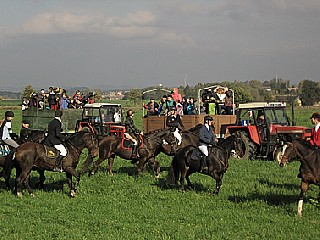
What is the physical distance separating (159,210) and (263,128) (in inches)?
360

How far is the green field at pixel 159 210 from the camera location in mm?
9572

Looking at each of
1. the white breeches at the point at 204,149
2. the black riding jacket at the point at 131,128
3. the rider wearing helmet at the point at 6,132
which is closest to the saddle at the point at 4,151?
the rider wearing helmet at the point at 6,132

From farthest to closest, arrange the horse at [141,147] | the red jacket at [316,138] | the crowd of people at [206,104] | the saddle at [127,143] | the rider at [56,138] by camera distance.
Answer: the crowd of people at [206,104], the saddle at [127,143], the horse at [141,147], the rider at [56,138], the red jacket at [316,138]

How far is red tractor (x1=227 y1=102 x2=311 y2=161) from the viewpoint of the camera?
19.2 metres

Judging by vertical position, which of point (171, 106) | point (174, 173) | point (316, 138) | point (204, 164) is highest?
point (171, 106)

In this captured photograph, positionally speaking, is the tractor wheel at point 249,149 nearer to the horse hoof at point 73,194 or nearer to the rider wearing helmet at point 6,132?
the horse hoof at point 73,194

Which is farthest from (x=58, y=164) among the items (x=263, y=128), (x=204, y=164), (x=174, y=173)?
(x=263, y=128)

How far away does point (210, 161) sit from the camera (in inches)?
528

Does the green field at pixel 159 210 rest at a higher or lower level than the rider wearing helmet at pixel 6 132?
lower

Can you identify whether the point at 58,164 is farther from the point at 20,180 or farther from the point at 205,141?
the point at 205,141

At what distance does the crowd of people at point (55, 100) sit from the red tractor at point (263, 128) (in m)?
11.3

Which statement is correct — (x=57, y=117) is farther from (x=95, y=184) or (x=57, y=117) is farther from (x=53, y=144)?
(x=95, y=184)

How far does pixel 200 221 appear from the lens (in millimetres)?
10469

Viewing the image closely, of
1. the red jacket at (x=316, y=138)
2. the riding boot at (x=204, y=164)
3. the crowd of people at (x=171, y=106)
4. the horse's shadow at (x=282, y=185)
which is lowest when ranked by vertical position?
the horse's shadow at (x=282, y=185)
